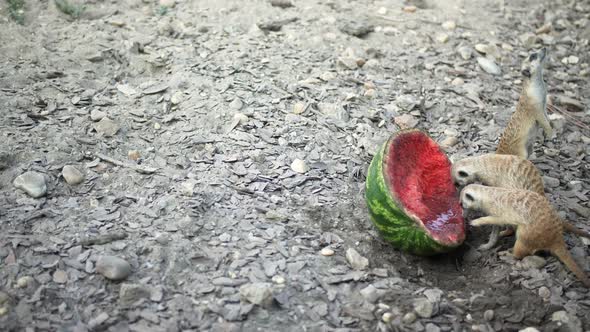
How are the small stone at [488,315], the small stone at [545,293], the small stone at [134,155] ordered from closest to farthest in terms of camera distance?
1. the small stone at [488,315]
2. the small stone at [545,293]
3. the small stone at [134,155]

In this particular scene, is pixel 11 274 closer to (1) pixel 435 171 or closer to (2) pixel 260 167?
(2) pixel 260 167

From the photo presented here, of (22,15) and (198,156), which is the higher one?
(22,15)

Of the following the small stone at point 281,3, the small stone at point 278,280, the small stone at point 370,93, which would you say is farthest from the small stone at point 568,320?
the small stone at point 281,3

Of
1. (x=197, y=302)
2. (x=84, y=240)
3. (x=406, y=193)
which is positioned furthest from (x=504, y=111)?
(x=84, y=240)

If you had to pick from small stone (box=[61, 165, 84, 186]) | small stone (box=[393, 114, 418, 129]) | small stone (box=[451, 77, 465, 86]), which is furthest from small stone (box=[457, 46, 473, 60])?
small stone (box=[61, 165, 84, 186])

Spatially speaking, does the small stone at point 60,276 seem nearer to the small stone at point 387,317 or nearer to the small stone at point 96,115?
the small stone at point 96,115

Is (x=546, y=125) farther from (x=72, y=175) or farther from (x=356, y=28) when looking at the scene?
(x=72, y=175)
